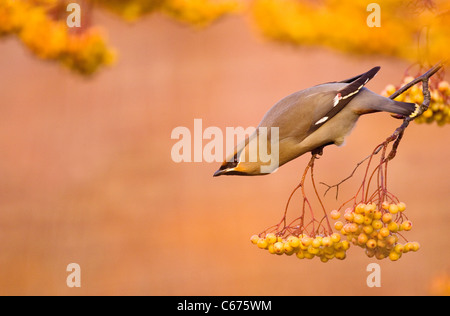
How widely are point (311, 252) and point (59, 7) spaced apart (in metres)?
1.96

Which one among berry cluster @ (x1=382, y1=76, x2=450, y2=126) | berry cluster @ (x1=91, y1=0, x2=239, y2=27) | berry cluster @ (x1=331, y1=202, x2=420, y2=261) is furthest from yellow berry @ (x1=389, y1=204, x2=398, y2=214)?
berry cluster @ (x1=91, y1=0, x2=239, y2=27)

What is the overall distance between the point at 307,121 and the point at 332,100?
0.21 ft

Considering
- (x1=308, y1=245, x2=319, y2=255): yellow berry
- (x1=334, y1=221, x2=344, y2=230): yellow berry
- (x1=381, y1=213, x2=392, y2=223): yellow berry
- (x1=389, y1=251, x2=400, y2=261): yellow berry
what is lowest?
(x1=389, y1=251, x2=400, y2=261): yellow berry

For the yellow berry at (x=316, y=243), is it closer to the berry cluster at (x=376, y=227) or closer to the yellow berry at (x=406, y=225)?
the berry cluster at (x=376, y=227)

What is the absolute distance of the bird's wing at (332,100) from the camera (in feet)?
3.58

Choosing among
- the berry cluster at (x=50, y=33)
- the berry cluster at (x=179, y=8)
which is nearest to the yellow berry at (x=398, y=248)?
the berry cluster at (x=50, y=33)

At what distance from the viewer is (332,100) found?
3.61 feet

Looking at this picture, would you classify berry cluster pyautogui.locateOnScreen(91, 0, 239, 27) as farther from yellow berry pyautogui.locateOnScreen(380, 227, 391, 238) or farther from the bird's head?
yellow berry pyautogui.locateOnScreen(380, 227, 391, 238)

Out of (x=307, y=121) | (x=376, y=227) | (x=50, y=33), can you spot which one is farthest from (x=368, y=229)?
(x=50, y=33)

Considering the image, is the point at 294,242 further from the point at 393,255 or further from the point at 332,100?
the point at 332,100

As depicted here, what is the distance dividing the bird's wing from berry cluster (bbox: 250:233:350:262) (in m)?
0.20

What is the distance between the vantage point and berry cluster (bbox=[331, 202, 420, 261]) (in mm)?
996

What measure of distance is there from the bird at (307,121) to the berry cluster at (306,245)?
12 cm

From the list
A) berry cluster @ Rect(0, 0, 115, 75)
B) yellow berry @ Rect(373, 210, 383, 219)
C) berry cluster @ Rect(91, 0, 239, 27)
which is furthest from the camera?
berry cluster @ Rect(91, 0, 239, 27)
